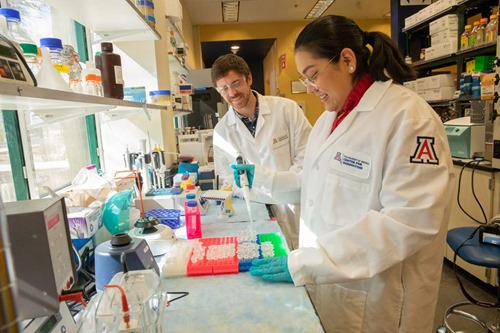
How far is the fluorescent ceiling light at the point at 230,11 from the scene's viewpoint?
5.65 meters

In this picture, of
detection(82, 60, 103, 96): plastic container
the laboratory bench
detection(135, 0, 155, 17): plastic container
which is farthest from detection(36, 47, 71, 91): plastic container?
detection(135, 0, 155, 17): plastic container

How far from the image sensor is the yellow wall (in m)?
7.04

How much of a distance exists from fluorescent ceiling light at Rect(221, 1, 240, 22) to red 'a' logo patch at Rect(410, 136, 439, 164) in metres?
5.36

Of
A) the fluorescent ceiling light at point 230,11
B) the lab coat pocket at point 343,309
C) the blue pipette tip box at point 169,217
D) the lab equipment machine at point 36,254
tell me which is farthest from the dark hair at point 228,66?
the fluorescent ceiling light at point 230,11

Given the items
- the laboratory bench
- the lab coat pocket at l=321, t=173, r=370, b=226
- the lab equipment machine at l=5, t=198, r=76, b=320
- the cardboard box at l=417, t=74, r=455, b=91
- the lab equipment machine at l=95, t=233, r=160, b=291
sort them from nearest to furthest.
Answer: the lab equipment machine at l=5, t=198, r=76, b=320
the laboratory bench
the lab equipment machine at l=95, t=233, r=160, b=291
the lab coat pocket at l=321, t=173, r=370, b=226
the cardboard box at l=417, t=74, r=455, b=91

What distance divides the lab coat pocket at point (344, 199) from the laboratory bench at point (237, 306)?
278 millimetres

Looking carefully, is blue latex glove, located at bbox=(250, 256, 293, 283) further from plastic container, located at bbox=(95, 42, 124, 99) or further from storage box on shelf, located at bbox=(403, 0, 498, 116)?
storage box on shelf, located at bbox=(403, 0, 498, 116)

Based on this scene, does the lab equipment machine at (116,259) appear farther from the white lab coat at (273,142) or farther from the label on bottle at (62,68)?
the white lab coat at (273,142)

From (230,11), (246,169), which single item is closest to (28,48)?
(246,169)

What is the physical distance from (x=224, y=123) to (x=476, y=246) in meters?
1.69

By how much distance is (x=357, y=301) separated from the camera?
113 cm

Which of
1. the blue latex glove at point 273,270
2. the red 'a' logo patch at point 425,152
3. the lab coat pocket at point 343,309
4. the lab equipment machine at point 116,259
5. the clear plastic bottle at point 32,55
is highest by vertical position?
the clear plastic bottle at point 32,55

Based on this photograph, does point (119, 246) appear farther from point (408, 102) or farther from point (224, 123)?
point (224, 123)

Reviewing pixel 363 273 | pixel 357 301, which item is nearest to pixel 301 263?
pixel 363 273
